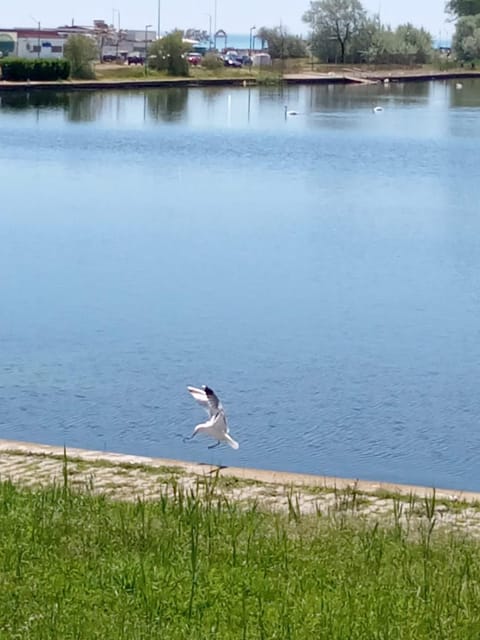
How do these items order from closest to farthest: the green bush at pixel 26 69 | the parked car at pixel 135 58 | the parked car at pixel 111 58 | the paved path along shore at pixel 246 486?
the paved path along shore at pixel 246 486
the green bush at pixel 26 69
the parked car at pixel 135 58
the parked car at pixel 111 58

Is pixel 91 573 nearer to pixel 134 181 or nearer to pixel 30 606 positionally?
pixel 30 606

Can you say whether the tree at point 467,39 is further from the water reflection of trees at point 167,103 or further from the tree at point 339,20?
the water reflection of trees at point 167,103

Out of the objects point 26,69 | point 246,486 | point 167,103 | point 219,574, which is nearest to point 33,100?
point 167,103

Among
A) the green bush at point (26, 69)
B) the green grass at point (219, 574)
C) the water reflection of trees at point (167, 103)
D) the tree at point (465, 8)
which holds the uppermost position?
the tree at point (465, 8)

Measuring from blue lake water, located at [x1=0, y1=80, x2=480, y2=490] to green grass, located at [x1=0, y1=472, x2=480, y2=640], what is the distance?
3507mm

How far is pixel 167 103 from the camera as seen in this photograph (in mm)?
65312

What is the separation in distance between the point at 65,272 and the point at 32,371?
5762 millimetres

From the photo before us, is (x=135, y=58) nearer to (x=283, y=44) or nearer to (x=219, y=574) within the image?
(x=283, y=44)

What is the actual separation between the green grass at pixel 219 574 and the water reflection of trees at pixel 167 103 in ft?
156

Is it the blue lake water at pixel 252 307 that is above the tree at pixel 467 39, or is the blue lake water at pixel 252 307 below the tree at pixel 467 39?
below

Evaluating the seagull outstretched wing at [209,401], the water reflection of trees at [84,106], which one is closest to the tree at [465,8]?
the water reflection of trees at [84,106]

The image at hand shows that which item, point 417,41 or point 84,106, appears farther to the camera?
point 417,41

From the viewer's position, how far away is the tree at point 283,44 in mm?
107000

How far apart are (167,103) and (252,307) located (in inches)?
2007
